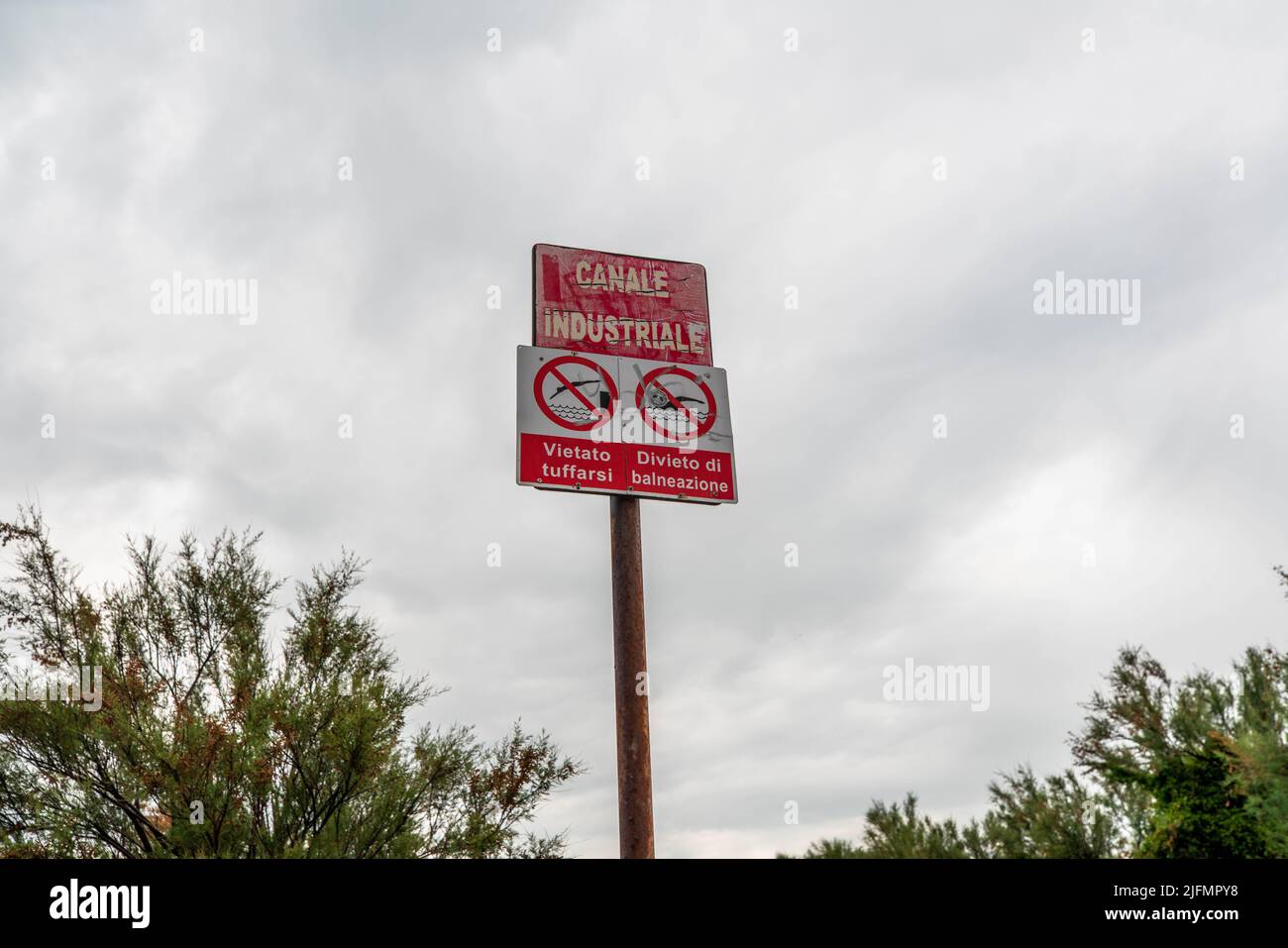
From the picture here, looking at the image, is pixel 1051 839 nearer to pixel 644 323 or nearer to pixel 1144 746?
pixel 1144 746

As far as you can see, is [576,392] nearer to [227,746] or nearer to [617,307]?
[617,307]

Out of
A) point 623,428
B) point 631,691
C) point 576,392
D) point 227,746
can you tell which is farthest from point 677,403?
point 227,746

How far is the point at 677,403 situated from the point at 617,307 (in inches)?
45.5

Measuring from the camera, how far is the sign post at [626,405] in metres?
8.13

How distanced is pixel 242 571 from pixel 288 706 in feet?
11.7

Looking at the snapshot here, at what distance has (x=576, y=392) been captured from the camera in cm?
916

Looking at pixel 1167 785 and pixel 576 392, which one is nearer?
pixel 576 392

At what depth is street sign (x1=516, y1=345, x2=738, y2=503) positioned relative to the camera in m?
8.77

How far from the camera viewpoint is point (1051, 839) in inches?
1261

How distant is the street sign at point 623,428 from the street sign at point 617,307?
0.18m

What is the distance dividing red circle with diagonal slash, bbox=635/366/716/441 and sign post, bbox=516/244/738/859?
1cm

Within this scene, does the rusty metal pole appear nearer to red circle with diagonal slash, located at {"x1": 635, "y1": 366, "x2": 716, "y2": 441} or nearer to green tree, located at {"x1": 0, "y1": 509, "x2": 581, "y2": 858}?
red circle with diagonal slash, located at {"x1": 635, "y1": 366, "x2": 716, "y2": 441}
